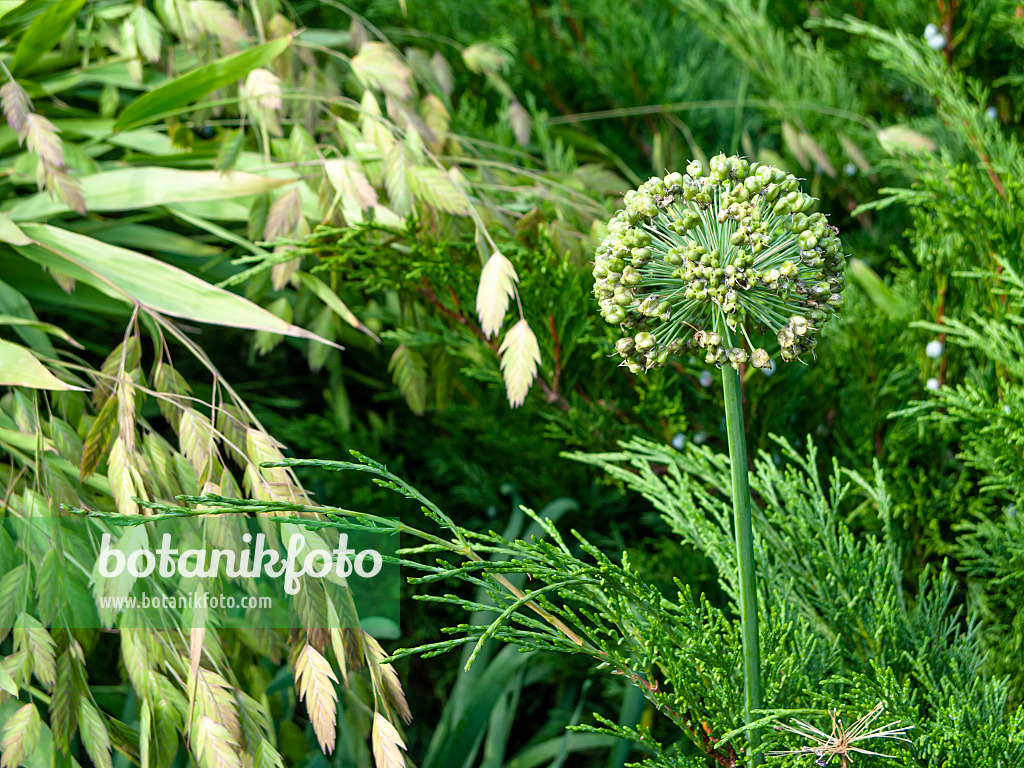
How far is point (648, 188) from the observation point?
478 millimetres

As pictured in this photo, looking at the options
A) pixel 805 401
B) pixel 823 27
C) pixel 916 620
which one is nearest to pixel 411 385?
pixel 805 401

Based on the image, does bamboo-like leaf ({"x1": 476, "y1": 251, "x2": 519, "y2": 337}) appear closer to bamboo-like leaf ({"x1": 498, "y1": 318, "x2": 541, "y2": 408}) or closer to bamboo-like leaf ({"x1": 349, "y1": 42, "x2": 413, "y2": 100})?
bamboo-like leaf ({"x1": 498, "y1": 318, "x2": 541, "y2": 408})

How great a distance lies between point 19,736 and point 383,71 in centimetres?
78

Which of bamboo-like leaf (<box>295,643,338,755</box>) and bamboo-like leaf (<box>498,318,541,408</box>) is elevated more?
bamboo-like leaf (<box>498,318,541,408</box>)

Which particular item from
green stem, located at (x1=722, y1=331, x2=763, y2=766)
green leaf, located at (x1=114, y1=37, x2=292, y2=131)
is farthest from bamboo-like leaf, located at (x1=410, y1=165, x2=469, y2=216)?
green stem, located at (x1=722, y1=331, x2=763, y2=766)

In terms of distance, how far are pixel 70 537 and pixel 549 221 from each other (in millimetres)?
639

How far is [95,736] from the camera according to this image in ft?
1.91

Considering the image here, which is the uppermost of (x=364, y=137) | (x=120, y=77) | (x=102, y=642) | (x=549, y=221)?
(x=120, y=77)

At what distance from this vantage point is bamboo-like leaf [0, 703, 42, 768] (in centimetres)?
→ 54

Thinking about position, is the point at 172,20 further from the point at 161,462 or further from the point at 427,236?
Answer: the point at 161,462

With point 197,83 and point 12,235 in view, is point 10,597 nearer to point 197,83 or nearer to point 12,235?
point 12,235

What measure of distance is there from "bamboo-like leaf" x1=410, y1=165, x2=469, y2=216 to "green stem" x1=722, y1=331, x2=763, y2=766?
0.46 metres

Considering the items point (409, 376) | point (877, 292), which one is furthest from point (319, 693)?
point (877, 292)

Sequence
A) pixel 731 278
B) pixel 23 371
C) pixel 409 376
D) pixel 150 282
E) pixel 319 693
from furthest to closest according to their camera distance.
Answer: pixel 409 376
pixel 150 282
pixel 23 371
pixel 319 693
pixel 731 278
